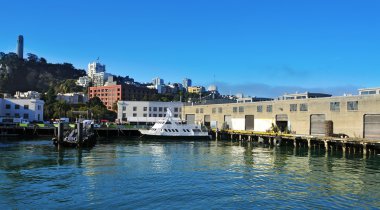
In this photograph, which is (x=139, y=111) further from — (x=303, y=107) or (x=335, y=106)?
(x=335, y=106)

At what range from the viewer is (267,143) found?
81062 millimetres

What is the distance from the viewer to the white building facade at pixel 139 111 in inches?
5610

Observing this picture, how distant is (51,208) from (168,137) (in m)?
68.3

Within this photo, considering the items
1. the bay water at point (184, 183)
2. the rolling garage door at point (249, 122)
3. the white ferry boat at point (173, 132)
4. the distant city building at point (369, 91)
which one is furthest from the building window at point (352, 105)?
the white ferry boat at point (173, 132)

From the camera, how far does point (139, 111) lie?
479 feet

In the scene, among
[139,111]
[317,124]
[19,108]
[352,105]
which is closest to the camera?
[352,105]

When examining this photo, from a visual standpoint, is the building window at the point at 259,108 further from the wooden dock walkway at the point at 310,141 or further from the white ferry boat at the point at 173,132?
the white ferry boat at the point at 173,132

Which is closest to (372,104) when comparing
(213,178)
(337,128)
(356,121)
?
(356,121)

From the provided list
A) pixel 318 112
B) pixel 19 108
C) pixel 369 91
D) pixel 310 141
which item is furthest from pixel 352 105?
pixel 19 108

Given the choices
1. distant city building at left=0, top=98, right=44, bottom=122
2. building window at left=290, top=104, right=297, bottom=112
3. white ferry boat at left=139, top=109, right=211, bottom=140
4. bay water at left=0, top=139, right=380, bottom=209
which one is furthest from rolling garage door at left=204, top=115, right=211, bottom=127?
bay water at left=0, top=139, right=380, bottom=209

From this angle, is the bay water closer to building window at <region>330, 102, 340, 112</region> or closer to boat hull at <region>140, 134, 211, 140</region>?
building window at <region>330, 102, 340, 112</region>

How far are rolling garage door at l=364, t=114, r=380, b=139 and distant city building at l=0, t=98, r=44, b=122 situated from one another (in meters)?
98.4

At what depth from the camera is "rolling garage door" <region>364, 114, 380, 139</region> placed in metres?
62.7

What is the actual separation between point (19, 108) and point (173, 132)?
56.8m
